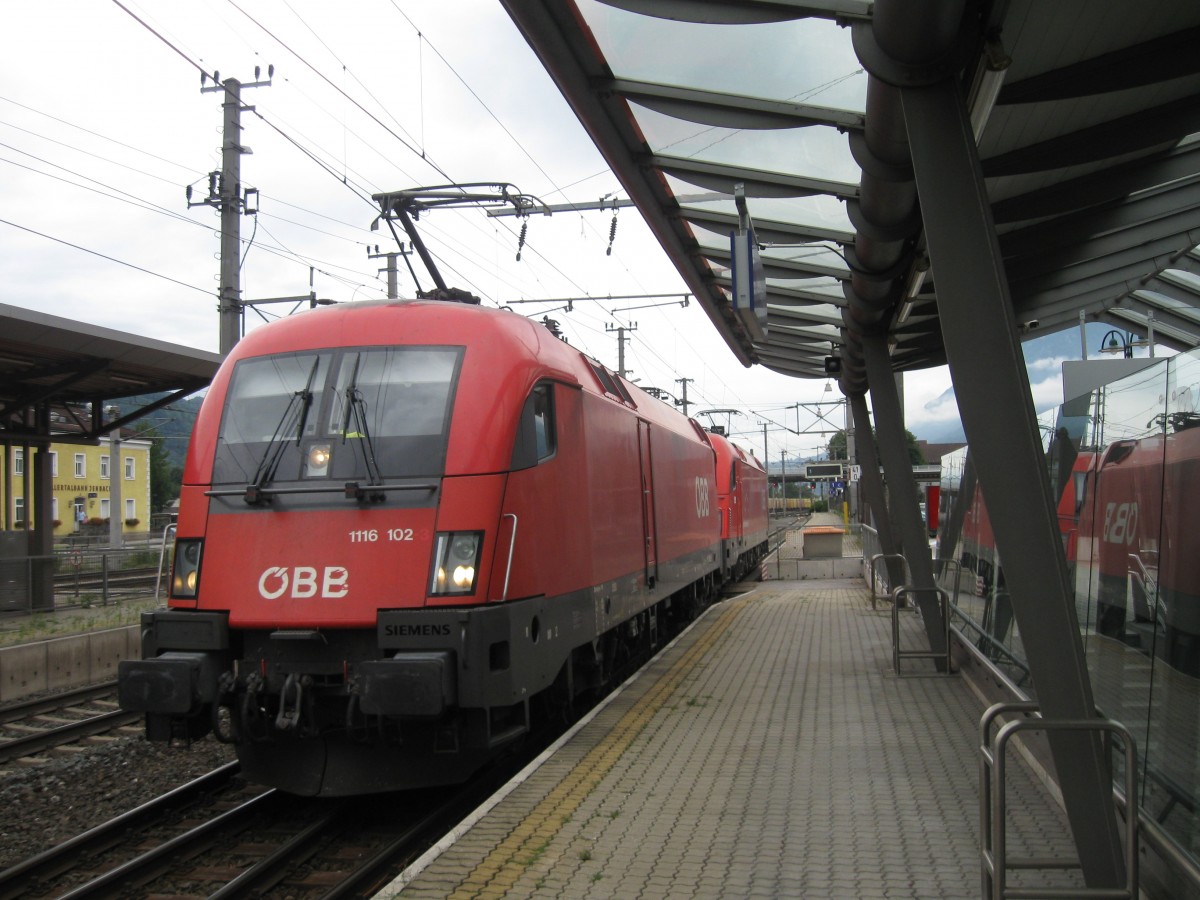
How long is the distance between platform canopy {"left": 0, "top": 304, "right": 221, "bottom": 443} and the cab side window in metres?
7.78

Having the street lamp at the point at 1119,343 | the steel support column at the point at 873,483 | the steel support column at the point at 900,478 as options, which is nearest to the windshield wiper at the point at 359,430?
the steel support column at the point at 900,478

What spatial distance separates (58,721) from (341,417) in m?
5.74

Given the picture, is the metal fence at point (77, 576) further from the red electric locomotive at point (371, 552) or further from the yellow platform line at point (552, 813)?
the yellow platform line at point (552, 813)

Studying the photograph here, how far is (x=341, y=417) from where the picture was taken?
693cm

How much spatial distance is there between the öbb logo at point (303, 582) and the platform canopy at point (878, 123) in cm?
319

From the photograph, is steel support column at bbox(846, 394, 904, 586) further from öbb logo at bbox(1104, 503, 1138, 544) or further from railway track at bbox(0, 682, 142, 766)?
railway track at bbox(0, 682, 142, 766)

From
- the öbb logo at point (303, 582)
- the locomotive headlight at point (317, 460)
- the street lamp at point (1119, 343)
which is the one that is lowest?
the öbb logo at point (303, 582)

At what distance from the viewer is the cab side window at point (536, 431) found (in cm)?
684

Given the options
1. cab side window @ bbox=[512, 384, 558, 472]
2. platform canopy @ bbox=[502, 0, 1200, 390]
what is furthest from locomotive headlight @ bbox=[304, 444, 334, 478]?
platform canopy @ bbox=[502, 0, 1200, 390]

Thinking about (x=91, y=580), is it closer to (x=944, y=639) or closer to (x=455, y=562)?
(x=455, y=562)

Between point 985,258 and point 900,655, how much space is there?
6.92 meters

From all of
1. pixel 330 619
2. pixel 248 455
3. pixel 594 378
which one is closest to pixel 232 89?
pixel 594 378

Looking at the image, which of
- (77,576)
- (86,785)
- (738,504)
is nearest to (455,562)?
(86,785)

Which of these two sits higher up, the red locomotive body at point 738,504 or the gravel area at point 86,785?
the red locomotive body at point 738,504
